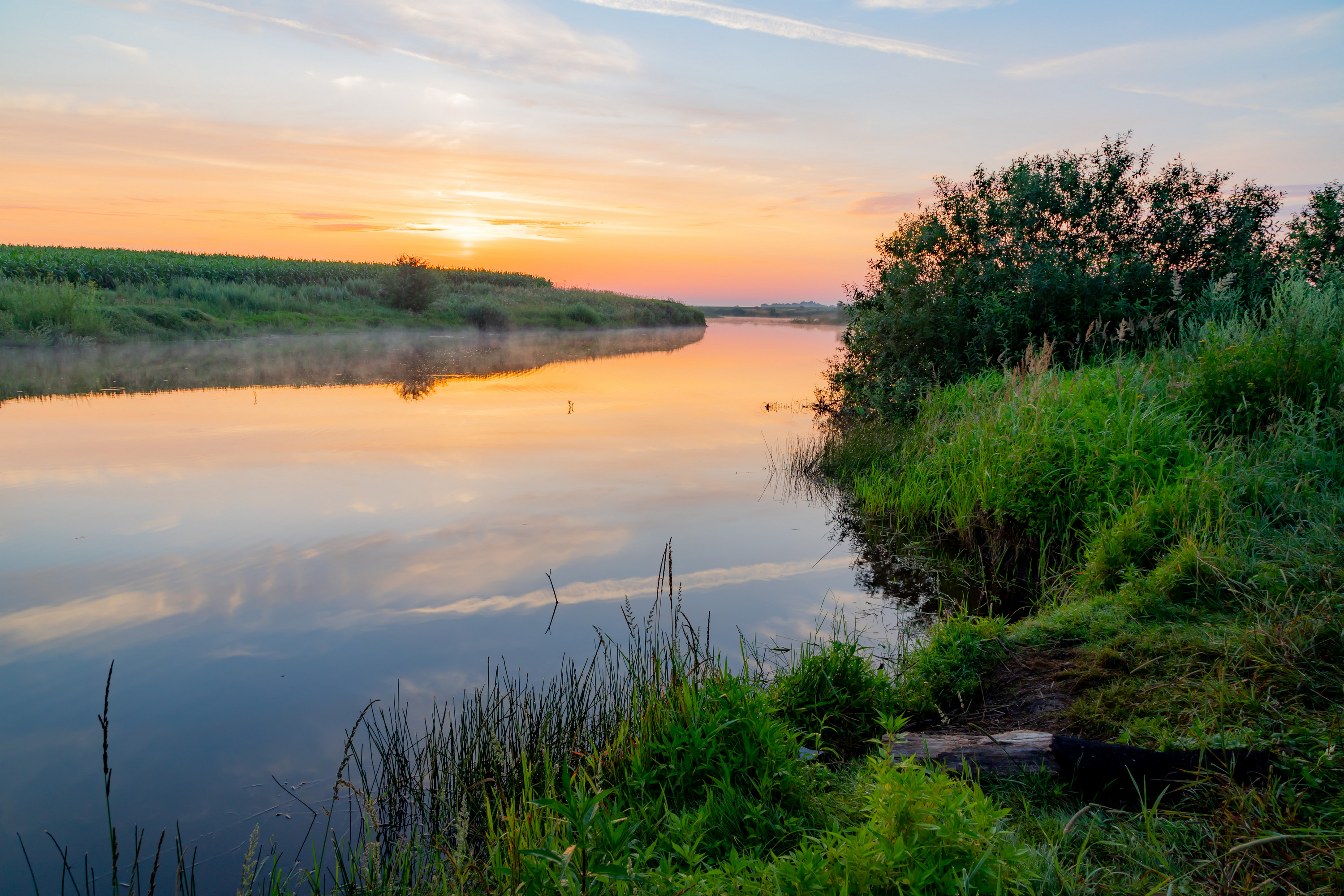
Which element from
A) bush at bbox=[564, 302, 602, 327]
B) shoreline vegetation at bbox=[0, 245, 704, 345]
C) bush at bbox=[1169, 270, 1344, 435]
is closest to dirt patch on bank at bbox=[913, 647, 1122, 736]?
bush at bbox=[1169, 270, 1344, 435]

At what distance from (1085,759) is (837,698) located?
3.86 feet

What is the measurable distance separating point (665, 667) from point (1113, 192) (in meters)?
10.9

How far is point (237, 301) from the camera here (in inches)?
1043

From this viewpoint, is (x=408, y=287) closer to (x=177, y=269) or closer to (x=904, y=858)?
(x=177, y=269)

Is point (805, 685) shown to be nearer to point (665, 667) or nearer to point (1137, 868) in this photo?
point (665, 667)

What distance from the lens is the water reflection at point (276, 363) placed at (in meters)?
14.9

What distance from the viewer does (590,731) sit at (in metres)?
3.70

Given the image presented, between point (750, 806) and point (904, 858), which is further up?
point (904, 858)

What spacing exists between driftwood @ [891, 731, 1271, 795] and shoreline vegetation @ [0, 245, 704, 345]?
22.9 meters

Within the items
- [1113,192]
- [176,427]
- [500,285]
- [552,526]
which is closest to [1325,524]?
[552,526]

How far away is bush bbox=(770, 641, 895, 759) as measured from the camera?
3.55 m

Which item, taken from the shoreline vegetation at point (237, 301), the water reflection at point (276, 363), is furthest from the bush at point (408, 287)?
the water reflection at point (276, 363)

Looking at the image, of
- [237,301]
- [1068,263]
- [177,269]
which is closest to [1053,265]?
[1068,263]

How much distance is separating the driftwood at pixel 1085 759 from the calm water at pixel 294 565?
80.9 inches
